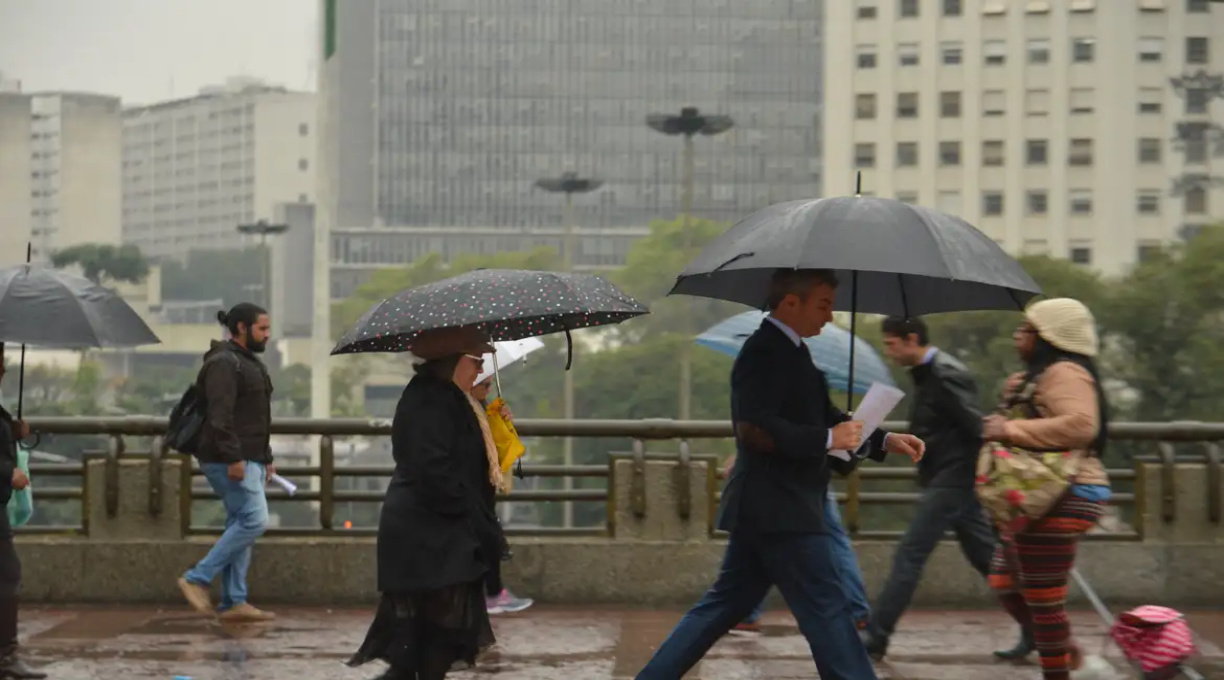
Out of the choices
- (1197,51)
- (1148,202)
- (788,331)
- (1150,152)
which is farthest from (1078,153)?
(788,331)

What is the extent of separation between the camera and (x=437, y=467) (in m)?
5.46

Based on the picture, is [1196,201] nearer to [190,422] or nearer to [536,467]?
[536,467]

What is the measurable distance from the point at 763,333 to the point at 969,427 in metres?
2.39

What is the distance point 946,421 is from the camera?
7746mm

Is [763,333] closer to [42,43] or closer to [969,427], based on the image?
[969,427]

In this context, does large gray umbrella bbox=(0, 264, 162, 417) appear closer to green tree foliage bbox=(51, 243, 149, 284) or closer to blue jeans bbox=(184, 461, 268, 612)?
blue jeans bbox=(184, 461, 268, 612)

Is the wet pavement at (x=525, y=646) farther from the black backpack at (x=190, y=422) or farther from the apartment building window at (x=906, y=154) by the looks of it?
the apartment building window at (x=906, y=154)

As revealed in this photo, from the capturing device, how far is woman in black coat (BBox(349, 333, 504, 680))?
5512mm

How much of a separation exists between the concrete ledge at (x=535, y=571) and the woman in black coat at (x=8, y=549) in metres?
2.51

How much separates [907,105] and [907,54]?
3.92 m

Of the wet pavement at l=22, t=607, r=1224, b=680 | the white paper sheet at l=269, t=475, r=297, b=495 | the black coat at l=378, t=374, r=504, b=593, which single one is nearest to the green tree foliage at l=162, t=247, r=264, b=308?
the white paper sheet at l=269, t=475, r=297, b=495

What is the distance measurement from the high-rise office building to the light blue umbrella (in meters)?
143

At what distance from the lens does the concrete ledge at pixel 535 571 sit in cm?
971

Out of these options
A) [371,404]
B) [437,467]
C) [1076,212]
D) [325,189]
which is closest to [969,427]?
[437,467]
